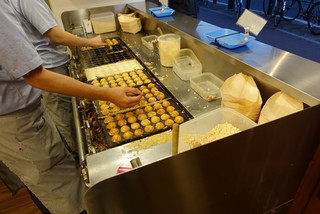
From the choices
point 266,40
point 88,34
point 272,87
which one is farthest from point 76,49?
point 266,40

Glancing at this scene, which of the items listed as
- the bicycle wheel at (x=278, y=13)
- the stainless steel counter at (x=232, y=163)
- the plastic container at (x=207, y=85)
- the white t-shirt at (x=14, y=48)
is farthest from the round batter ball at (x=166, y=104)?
the bicycle wheel at (x=278, y=13)

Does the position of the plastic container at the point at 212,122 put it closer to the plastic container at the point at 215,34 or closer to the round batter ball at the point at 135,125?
the round batter ball at the point at 135,125

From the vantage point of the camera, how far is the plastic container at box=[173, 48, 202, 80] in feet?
5.65

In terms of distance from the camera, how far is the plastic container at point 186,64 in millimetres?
1722

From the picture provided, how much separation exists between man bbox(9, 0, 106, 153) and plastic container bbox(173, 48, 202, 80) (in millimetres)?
978

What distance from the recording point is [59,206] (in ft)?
5.64

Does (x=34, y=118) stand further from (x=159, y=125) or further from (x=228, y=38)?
(x=228, y=38)

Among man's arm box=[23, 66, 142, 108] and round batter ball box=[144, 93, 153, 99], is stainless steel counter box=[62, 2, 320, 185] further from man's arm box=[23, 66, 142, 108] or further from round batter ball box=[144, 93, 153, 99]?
man's arm box=[23, 66, 142, 108]

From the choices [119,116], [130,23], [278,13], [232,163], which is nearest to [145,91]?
[119,116]

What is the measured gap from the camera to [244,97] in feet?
3.80

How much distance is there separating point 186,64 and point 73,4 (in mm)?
2124

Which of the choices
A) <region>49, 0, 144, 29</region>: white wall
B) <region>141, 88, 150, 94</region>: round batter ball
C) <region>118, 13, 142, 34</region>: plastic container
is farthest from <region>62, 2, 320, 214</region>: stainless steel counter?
<region>49, 0, 144, 29</region>: white wall

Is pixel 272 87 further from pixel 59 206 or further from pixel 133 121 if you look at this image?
pixel 59 206

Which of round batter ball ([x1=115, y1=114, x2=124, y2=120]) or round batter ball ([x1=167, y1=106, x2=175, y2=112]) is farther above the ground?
round batter ball ([x1=167, y1=106, x2=175, y2=112])
